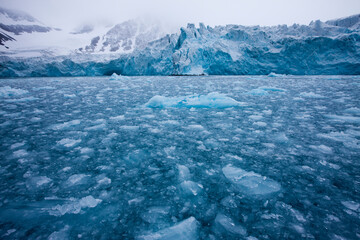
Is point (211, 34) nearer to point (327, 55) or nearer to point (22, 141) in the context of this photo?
point (327, 55)

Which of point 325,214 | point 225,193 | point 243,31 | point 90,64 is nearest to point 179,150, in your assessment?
point 225,193

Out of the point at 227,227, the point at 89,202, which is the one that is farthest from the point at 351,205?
the point at 89,202

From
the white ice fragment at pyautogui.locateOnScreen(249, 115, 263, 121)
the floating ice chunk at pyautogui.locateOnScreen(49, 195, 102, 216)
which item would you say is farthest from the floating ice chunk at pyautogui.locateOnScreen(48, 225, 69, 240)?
the white ice fragment at pyautogui.locateOnScreen(249, 115, 263, 121)

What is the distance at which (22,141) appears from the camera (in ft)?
6.34

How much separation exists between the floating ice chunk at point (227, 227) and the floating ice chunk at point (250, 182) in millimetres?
272

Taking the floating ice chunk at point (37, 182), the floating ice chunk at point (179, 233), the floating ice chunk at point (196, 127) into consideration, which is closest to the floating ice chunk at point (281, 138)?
the floating ice chunk at point (196, 127)

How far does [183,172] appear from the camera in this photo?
1.36 metres

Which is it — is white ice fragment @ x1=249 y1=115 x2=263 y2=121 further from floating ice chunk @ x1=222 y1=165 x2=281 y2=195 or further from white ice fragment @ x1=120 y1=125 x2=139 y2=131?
white ice fragment @ x1=120 y1=125 x2=139 y2=131

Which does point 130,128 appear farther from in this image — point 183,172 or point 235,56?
point 235,56

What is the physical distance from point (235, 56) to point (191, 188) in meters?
20.5

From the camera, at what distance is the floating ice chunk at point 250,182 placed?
1150 millimetres

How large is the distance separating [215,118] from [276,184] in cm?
172

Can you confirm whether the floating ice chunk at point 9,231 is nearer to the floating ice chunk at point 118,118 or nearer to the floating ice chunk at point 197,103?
the floating ice chunk at point 118,118

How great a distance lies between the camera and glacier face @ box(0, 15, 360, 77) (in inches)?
701
